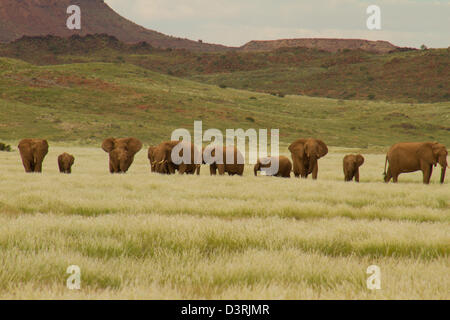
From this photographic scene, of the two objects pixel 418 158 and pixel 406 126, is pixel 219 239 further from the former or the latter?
pixel 406 126

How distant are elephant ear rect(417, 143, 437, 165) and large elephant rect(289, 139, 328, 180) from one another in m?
3.56

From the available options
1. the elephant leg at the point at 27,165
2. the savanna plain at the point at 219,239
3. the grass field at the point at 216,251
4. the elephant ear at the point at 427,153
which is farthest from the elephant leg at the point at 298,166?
the elephant leg at the point at 27,165

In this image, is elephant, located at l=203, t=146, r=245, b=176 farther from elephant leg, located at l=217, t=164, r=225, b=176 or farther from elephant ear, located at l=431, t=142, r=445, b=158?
elephant ear, located at l=431, t=142, r=445, b=158

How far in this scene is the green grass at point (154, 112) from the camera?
193 feet

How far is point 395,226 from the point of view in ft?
24.6

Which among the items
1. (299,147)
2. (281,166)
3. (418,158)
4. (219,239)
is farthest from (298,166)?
(219,239)

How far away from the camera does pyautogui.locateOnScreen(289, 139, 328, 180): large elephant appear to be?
62.7 feet

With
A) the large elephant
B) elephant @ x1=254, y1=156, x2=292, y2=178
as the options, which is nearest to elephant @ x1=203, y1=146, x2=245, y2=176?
elephant @ x1=254, y1=156, x2=292, y2=178

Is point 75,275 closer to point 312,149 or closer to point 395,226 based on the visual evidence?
point 395,226

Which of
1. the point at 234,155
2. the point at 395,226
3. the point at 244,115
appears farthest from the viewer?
the point at 244,115

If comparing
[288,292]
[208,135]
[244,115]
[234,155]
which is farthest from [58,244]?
[244,115]

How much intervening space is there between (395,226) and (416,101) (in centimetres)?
12774

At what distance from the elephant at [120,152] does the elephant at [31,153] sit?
257 centimetres

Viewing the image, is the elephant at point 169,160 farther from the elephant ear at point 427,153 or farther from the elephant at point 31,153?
the elephant ear at point 427,153
